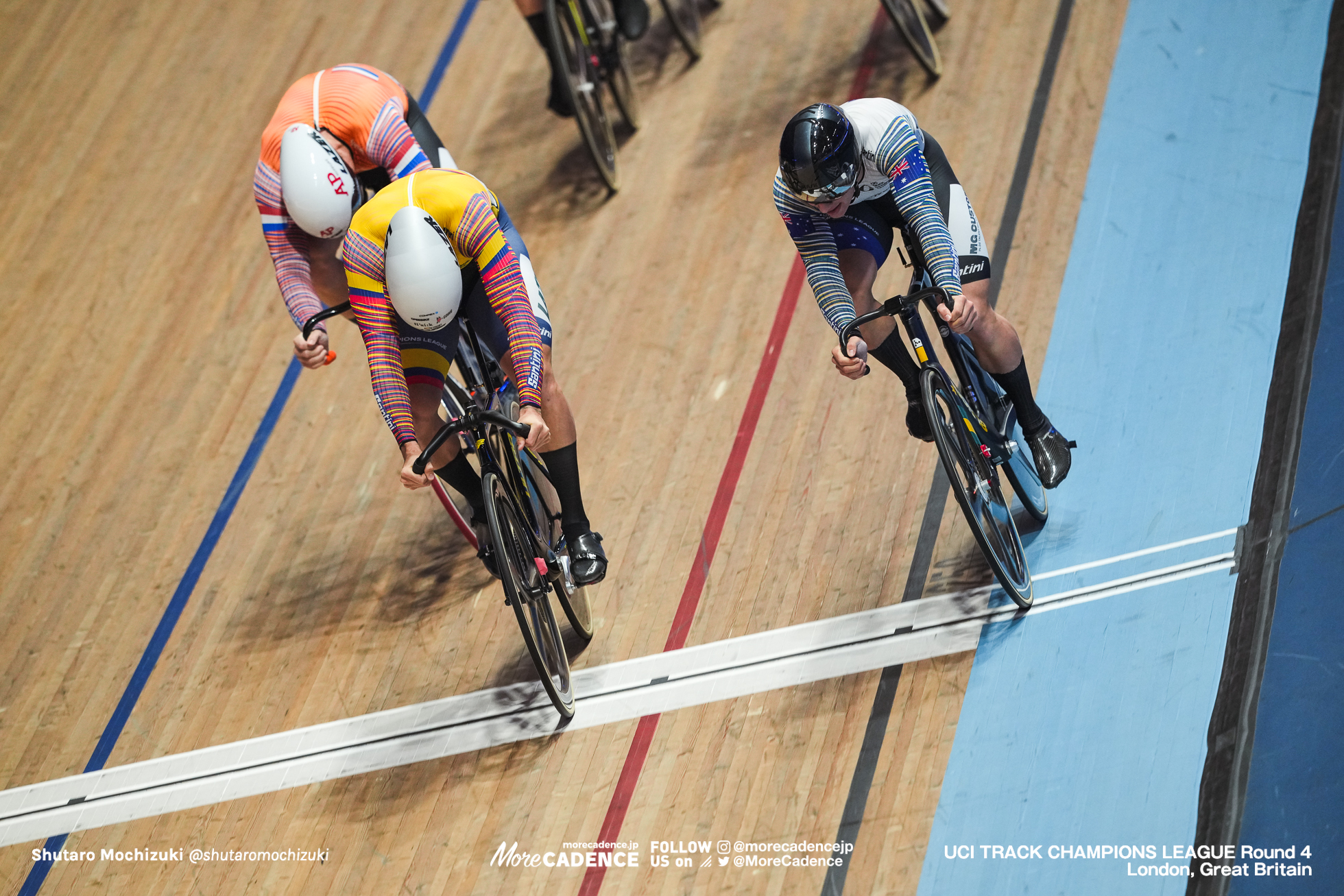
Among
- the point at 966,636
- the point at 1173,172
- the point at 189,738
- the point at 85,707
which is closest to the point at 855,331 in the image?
the point at 966,636

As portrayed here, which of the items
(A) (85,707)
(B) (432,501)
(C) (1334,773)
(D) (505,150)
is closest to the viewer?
(C) (1334,773)

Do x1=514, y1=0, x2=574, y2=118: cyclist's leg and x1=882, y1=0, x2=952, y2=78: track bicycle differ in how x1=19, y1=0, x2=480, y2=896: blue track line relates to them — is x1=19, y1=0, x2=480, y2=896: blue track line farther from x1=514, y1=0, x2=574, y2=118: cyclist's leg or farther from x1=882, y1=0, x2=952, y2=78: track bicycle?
x1=882, y1=0, x2=952, y2=78: track bicycle

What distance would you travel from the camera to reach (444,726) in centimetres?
361

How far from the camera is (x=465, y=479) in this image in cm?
359

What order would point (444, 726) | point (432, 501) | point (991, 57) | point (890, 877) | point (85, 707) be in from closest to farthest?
point (890, 877) → point (444, 726) → point (85, 707) → point (432, 501) → point (991, 57)

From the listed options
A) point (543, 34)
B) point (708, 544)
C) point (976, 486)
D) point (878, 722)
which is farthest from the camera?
point (543, 34)

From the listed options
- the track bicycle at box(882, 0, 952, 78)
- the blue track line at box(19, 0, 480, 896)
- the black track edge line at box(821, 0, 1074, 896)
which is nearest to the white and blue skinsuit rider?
the black track edge line at box(821, 0, 1074, 896)

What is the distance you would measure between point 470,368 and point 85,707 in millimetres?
1792

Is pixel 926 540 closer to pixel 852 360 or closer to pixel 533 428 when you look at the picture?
pixel 852 360

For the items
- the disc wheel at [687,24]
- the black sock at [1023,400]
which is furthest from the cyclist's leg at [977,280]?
the disc wheel at [687,24]

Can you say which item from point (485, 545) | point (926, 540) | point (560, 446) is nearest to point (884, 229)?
point (926, 540)

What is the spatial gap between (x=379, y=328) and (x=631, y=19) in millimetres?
3043

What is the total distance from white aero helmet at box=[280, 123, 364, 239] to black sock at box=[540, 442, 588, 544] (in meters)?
0.93

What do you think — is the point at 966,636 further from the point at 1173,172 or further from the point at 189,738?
the point at 189,738
